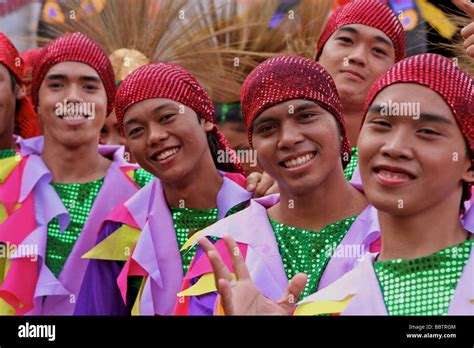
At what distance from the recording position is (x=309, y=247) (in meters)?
3.72

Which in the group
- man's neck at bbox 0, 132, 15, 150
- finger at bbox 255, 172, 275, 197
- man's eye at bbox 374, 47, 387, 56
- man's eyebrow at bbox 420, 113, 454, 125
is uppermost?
man's eye at bbox 374, 47, 387, 56

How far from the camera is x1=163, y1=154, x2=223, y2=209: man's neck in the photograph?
169 inches

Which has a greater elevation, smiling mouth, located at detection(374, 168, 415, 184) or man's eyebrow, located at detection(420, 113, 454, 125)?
man's eyebrow, located at detection(420, 113, 454, 125)

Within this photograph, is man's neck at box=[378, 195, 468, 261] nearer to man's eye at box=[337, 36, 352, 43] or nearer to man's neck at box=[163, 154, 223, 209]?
man's neck at box=[163, 154, 223, 209]

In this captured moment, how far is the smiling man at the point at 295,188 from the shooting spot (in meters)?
3.71

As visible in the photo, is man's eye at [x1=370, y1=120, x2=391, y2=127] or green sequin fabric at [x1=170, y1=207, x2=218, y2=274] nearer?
man's eye at [x1=370, y1=120, x2=391, y2=127]

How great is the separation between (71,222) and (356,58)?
111 centimetres

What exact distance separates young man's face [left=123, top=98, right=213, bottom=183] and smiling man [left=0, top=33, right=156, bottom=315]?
1.42 ft

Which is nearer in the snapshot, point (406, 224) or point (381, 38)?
point (406, 224)

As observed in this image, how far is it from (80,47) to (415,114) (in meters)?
1.75

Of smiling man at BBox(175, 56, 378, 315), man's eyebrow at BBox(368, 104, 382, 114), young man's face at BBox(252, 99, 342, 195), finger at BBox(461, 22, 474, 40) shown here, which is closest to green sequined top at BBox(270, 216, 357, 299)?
smiling man at BBox(175, 56, 378, 315)
